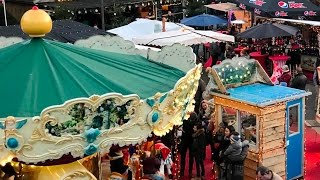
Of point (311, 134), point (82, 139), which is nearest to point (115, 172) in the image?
point (82, 139)

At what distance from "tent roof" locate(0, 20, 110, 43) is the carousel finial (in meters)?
7.38

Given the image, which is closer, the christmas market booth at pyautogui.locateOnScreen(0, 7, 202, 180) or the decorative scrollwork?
the christmas market booth at pyautogui.locateOnScreen(0, 7, 202, 180)

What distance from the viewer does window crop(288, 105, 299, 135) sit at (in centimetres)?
1077

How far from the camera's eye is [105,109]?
19.8 ft

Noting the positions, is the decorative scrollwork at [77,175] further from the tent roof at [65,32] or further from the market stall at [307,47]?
the market stall at [307,47]

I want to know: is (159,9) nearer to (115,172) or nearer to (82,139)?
(115,172)

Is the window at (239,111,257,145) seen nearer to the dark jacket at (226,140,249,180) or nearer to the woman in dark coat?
the woman in dark coat

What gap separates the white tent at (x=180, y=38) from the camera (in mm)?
17031

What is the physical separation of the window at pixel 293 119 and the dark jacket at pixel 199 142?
1.61m

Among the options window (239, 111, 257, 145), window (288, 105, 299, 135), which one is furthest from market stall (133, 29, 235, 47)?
window (288, 105, 299, 135)

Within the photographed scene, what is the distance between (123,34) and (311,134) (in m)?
7.27

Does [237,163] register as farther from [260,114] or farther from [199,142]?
[199,142]

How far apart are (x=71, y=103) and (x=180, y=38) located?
11.8 metres

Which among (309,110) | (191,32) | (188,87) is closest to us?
(188,87)
